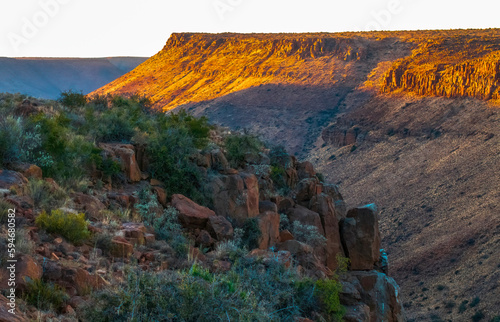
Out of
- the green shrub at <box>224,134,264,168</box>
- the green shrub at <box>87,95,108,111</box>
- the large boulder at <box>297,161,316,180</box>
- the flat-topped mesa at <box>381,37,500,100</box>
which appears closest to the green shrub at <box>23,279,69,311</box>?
the green shrub at <box>224,134,264,168</box>

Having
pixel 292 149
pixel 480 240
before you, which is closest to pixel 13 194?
Answer: pixel 480 240

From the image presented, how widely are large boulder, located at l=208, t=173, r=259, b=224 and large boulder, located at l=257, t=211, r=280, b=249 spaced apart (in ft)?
1.32

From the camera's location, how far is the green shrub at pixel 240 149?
15.5 metres

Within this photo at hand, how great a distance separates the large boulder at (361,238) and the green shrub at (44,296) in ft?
35.7

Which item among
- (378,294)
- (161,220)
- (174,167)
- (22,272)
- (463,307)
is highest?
(174,167)

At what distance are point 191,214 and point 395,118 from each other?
5318 centimetres

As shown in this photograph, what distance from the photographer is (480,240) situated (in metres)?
33.5

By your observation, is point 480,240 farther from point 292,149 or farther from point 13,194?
point 292,149

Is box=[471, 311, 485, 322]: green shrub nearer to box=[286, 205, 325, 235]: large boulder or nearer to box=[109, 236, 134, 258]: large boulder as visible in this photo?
box=[286, 205, 325, 235]: large boulder

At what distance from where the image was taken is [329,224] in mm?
15453

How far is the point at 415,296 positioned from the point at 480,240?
19.9 feet

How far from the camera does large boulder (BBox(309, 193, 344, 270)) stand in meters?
15.1

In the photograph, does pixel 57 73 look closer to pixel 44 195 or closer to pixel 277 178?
pixel 277 178

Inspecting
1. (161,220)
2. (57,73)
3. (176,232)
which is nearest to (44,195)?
(161,220)
